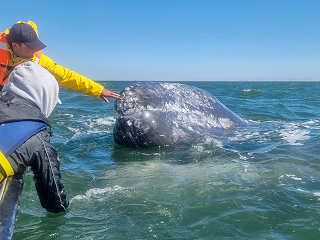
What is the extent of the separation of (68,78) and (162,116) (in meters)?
2.50

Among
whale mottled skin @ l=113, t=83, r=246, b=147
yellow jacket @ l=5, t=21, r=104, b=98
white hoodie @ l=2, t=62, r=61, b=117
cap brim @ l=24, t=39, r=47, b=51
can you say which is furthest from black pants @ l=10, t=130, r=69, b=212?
whale mottled skin @ l=113, t=83, r=246, b=147

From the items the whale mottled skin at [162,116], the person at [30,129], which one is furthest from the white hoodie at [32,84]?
the whale mottled skin at [162,116]

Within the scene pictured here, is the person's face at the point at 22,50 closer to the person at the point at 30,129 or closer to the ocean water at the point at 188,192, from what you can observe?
the person at the point at 30,129

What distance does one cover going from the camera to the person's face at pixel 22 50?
392cm

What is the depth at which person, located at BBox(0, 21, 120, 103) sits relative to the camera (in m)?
3.83

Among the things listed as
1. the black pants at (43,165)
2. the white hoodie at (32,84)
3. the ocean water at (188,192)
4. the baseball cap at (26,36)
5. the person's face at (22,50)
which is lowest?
the ocean water at (188,192)

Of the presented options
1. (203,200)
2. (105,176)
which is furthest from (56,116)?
(203,200)

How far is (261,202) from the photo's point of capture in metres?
4.23

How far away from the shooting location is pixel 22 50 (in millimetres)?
4012

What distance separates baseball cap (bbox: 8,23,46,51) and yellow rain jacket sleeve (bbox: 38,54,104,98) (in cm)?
98

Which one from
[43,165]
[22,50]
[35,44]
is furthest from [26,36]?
[43,165]

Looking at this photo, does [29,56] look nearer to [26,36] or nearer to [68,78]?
[26,36]

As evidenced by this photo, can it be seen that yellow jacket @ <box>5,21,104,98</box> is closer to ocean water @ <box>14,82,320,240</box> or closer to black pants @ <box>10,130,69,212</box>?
ocean water @ <box>14,82,320,240</box>

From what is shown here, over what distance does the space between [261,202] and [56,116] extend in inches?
356
